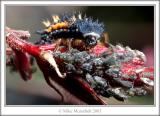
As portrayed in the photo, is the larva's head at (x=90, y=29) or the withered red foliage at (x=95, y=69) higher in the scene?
the larva's head at (x=90, y=29)

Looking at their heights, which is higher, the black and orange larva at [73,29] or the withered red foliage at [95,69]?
the black and orange larva at [73,29]

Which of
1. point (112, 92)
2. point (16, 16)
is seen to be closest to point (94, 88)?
point (112, 92)

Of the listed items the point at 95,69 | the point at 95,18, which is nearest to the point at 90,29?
the point at 95,18

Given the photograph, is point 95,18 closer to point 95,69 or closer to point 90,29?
point 90,29

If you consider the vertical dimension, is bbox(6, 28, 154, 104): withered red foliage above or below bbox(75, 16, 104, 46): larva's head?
below

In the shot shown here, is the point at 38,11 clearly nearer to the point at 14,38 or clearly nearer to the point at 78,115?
the point at 14,38
